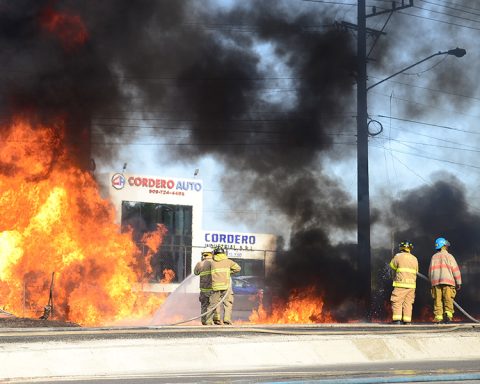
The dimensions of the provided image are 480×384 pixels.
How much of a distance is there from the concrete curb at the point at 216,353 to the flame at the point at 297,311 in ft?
32.4

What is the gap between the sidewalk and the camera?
9.66m

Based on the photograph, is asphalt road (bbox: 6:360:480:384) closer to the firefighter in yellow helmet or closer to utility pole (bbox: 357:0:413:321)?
the firefighter in yellow helmet

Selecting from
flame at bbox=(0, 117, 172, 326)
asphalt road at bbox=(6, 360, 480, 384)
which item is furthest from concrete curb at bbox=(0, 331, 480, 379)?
flame at bbox=(0, 117, 172, 326)

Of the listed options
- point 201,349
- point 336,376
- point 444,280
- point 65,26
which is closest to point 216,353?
point 201,349

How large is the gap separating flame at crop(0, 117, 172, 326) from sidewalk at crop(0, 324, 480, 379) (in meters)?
6.13

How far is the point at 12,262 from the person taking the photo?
18.8m

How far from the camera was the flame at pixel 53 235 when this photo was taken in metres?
18.5

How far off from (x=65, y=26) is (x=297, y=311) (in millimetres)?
9031

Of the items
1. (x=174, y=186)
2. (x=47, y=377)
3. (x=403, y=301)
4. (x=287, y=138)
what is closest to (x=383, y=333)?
(x=403, y=301)

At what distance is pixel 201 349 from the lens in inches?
423

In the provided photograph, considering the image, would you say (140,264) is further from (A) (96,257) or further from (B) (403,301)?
(B) (403,301)

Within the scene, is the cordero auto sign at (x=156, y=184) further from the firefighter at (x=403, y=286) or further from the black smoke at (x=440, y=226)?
the firefighter at (x=403, y=286)

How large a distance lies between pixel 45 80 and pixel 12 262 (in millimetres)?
3764

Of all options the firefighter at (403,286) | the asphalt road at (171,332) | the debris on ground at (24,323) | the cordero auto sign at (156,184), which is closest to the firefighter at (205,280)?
the debris on ground at (24,323)
